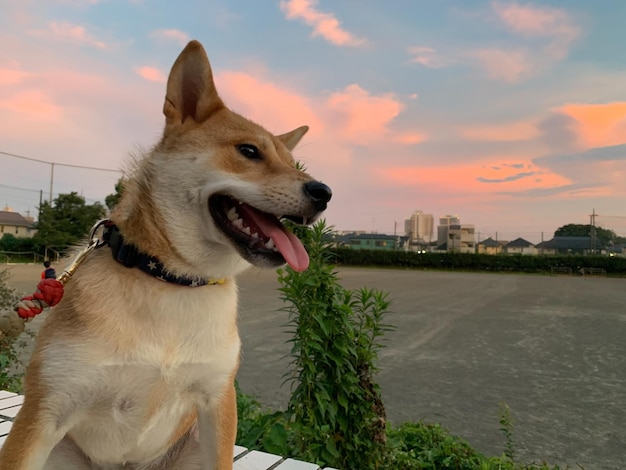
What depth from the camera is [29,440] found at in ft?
4.90

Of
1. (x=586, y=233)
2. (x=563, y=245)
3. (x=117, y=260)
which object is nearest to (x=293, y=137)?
(x=117, y=260)

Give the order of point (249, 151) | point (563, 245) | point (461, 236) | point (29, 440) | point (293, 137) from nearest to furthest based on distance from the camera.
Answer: point (29, 440) → point (249, 151) → point (293, 137) → point (563, 245) → point (461, 236)

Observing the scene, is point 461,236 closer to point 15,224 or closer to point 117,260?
point 15,224

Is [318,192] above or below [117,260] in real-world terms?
above

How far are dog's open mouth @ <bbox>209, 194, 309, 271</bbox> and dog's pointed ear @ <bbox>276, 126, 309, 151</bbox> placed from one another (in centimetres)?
65

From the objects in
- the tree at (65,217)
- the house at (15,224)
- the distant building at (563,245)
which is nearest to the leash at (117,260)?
the tree at (65,217)

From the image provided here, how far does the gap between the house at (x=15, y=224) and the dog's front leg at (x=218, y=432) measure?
9098 centimetres

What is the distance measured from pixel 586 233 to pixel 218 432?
134 metres

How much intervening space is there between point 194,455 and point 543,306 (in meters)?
17.0

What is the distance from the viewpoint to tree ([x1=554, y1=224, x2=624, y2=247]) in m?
110

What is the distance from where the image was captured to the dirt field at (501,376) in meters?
4.86

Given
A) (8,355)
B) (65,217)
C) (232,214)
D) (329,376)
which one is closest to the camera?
(232,214)

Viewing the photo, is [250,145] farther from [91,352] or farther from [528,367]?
[528,367]

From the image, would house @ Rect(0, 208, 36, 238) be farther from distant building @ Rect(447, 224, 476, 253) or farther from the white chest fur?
the white chest fur
